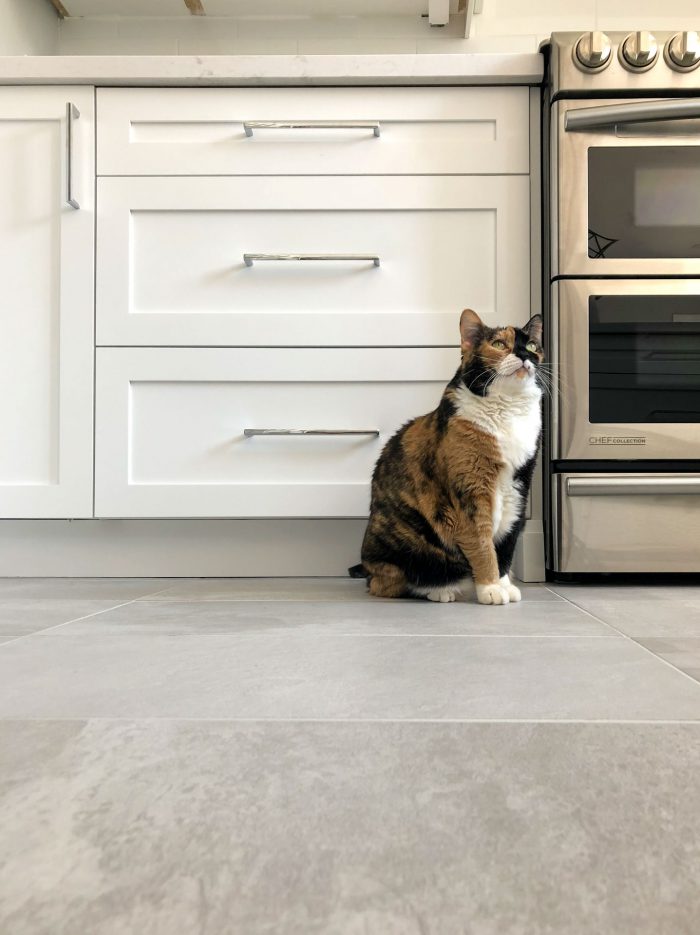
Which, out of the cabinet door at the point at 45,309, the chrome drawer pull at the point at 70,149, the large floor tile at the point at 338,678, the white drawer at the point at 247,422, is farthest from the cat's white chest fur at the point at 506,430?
the chrome drawer pull at the point at 70,149

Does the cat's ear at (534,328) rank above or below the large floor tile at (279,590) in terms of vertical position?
above

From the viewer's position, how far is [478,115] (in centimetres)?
183

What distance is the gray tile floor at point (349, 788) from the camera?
339 millimetres

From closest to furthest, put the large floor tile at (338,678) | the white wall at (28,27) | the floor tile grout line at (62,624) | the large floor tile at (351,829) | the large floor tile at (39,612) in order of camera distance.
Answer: the large floor tile at (351,829), the large floor tile at (338,678), the floor tile grout line at (62,624), the large floor tile at (39,612), the white wall at (28,27)

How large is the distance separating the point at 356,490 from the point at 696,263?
95cm

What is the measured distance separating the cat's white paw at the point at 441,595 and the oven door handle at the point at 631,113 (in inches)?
43.8

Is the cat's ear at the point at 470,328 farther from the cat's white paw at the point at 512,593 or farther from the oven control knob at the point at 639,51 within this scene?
the oven control knob at the point at 639,51

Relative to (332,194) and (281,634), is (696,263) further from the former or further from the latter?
(281,634)

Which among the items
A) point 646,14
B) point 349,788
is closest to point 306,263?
point 349,788

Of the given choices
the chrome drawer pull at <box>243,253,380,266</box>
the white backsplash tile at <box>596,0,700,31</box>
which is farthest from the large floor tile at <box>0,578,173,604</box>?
the white backsplash tile at <box>596,0,700,31</box>

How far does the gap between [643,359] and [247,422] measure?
3.11ft

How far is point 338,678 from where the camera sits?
746 millimetres

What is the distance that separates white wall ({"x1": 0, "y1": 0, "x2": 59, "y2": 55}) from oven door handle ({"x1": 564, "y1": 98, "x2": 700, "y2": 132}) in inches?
65.5

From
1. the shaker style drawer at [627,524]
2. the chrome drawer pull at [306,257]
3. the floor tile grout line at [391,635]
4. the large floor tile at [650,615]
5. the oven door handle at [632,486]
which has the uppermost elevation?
the chrome drawer pull at [306,257]
